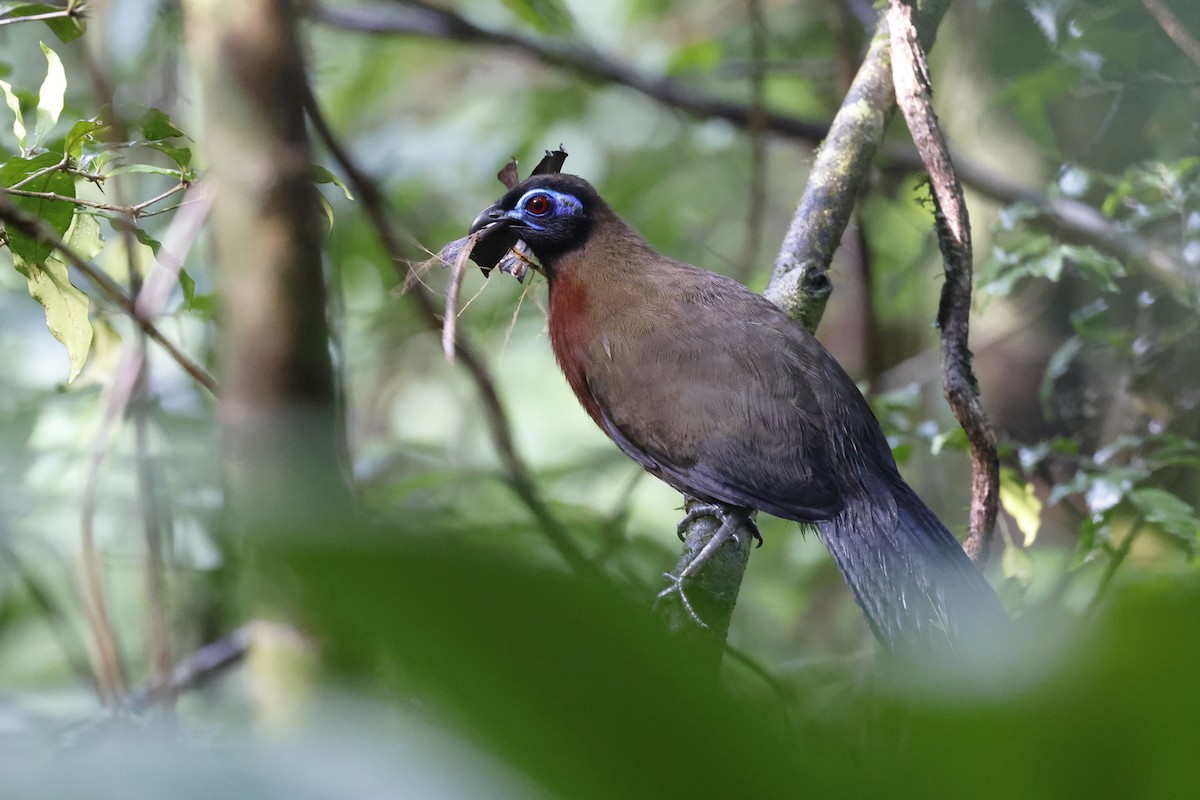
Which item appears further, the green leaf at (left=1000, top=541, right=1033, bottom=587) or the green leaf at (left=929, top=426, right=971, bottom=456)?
the green leaf at (left=1000, top=541, right=1033, bottom=587)

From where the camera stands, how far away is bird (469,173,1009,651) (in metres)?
2.06

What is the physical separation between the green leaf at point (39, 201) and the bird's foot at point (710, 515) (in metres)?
1.33

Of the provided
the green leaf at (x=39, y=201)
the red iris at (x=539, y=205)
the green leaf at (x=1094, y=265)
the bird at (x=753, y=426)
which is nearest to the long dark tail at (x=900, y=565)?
the bird at (x=753, y=426)

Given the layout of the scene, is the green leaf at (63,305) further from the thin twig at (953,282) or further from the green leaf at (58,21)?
the thin twig at (953,282)

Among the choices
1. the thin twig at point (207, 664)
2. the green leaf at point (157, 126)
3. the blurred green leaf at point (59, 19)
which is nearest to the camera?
the green leaf at point (157, 126)

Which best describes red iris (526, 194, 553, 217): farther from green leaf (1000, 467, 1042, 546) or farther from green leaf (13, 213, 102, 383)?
green leaf (1000, 467, 1042, 546)

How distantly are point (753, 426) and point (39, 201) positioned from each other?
4.30ft

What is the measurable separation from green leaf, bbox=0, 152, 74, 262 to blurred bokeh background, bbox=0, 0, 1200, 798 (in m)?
0.02

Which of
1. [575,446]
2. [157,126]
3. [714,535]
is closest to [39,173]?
[157,126]

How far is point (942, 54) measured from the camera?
168 inches

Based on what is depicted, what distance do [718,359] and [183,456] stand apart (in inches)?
67.1

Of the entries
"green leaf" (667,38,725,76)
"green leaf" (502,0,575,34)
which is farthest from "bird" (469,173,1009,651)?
"green leaf" (667,38,725,76)

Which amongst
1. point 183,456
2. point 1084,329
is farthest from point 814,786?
point 183,456

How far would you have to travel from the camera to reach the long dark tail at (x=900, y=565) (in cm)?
189
